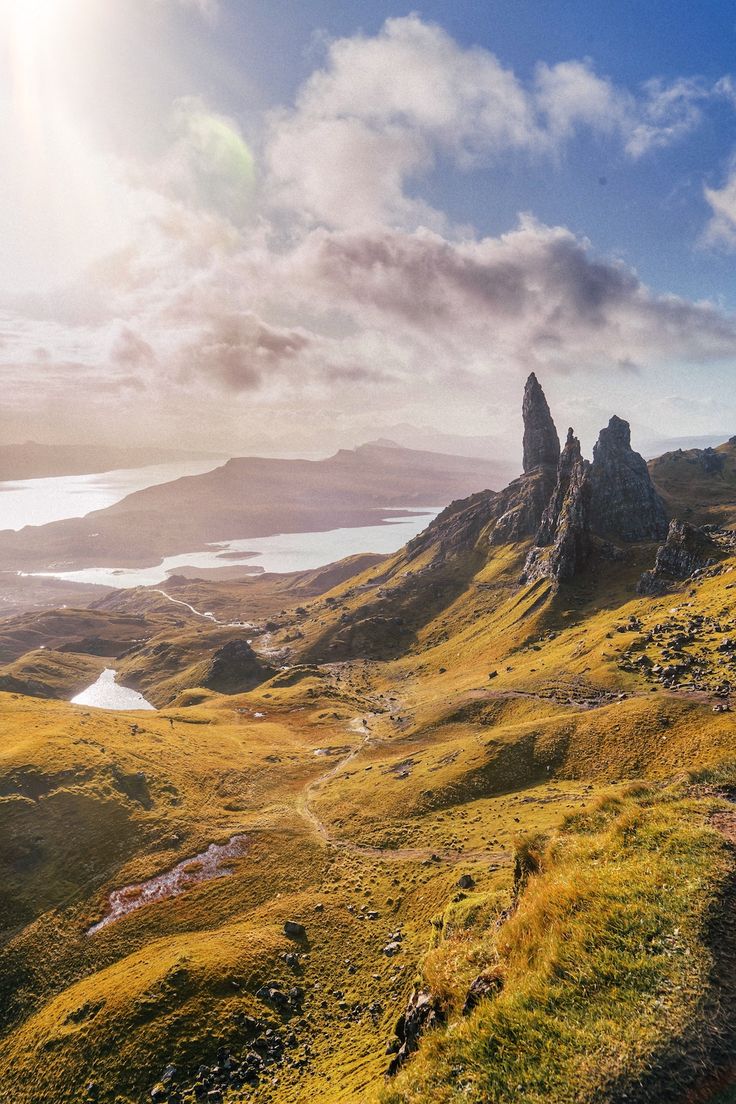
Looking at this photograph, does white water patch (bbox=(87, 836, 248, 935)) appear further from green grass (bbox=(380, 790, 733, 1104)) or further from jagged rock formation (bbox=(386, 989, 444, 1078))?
green grass (bbox=(380, 790, 733, 1104))

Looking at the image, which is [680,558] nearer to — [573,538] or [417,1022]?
[573,538]

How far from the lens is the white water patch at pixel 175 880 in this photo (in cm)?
5119

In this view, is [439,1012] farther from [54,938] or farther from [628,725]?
[628,725]

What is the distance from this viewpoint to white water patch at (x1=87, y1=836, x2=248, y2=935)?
5119cm

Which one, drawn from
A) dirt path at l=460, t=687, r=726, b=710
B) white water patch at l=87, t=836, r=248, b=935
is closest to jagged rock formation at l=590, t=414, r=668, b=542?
dirt path at l=460, t=687, r=726, b=710

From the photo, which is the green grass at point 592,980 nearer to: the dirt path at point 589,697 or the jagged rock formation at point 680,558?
the dirt path at point 589,697

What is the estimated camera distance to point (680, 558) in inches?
4993

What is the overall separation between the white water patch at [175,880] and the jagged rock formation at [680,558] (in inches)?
4614

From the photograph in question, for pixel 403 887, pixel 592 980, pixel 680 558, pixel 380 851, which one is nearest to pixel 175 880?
pixel 380 851

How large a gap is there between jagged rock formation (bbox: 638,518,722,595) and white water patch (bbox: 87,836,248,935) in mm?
117204

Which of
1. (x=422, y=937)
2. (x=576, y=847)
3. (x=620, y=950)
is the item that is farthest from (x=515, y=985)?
(x=422, y=937)

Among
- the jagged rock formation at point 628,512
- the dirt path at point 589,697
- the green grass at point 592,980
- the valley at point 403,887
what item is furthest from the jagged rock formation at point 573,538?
the green grass at point 592,980

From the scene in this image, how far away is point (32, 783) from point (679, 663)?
335 ft

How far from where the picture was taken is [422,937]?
39812 mm
